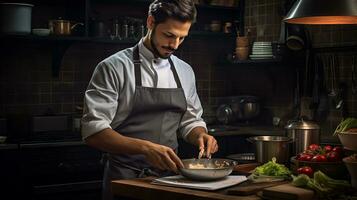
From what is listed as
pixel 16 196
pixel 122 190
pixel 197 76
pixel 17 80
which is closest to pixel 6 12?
pixel 17 80

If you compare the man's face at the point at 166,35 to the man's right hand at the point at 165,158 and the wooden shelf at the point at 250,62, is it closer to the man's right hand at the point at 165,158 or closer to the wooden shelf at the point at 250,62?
the man's right hand at the point at 165,158

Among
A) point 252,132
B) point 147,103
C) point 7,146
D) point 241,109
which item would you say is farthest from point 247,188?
point 241,109

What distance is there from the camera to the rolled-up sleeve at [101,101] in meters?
2.93

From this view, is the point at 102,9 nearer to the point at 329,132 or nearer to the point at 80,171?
the point at 80,171

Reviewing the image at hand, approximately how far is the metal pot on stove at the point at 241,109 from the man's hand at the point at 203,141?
2.56m

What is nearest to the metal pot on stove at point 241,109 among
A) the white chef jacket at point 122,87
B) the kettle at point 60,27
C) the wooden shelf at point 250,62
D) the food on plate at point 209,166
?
the wooden shelf at point 250,62

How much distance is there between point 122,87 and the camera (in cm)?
312

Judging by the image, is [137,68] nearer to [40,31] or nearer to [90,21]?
[40,31]

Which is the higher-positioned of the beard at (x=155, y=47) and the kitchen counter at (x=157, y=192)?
the beard at (x=155, y=47)

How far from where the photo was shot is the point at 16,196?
172 inches

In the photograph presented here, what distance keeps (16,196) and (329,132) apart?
8.80ft

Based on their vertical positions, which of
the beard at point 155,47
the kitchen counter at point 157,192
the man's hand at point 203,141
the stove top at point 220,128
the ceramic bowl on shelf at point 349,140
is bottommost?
the stove top at point 220,128

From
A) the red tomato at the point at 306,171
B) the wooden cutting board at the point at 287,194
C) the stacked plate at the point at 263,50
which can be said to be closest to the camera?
the wooden cutting board at the point at 287,194

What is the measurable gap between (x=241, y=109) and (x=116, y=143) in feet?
10.6
